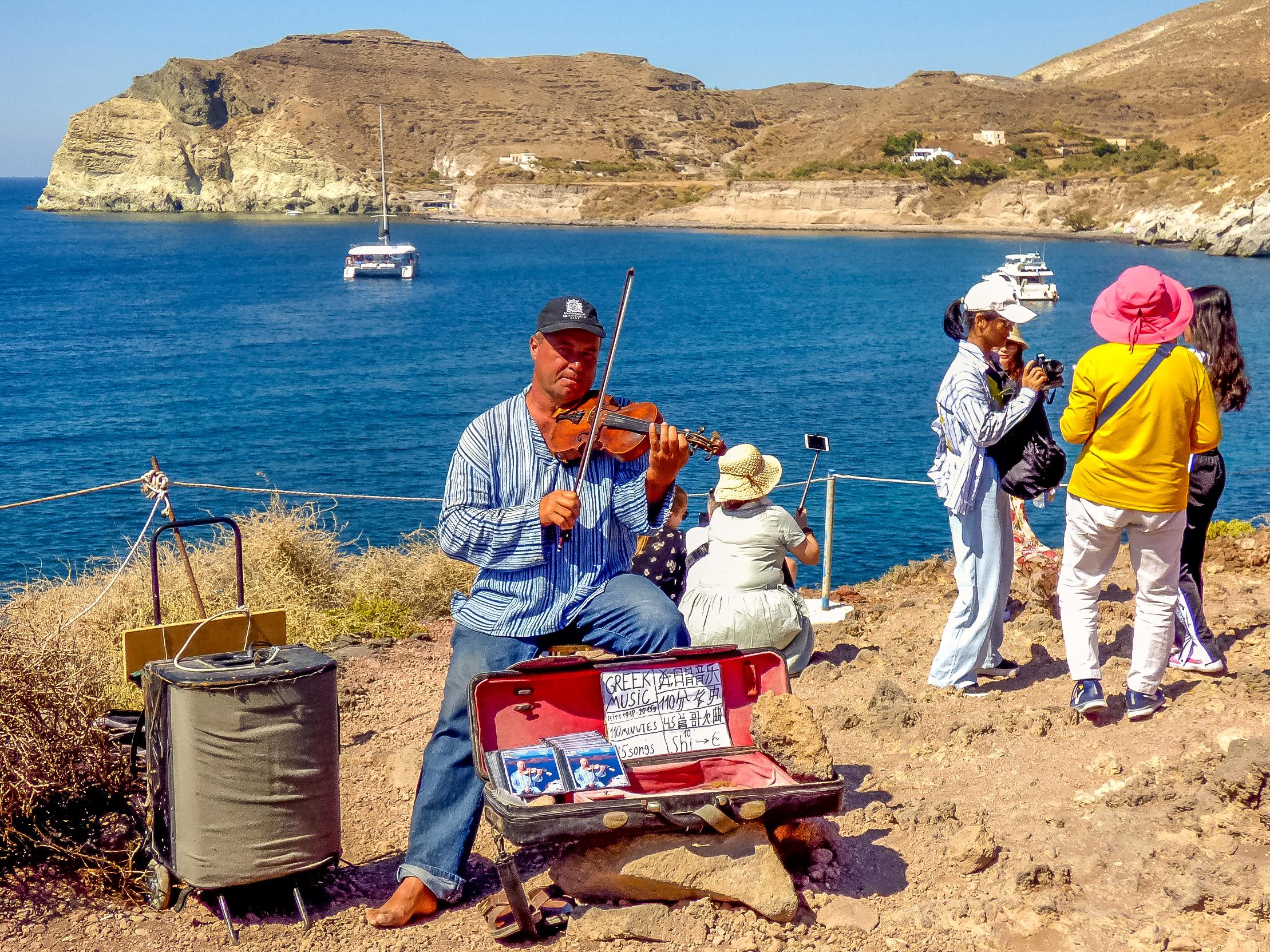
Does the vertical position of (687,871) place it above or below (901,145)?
below

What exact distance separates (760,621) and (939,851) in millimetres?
1634

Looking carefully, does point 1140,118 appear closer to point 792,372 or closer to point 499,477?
point 792,372

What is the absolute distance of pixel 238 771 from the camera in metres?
3.92

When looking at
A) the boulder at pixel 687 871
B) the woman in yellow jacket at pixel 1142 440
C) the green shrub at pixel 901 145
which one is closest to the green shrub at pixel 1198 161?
the green shrub at pixel 901 145

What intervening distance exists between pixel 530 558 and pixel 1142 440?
2791 millimetres

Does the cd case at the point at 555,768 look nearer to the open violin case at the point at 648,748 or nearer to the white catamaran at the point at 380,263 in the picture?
the open violin case at the point at 648,748

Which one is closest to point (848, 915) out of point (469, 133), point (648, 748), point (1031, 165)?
point (648, 748)

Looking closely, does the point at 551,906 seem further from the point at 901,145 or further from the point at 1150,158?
the point at 901,145

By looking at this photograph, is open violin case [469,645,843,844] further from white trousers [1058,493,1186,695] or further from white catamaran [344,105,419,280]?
white catamaran [344,105,419,280]

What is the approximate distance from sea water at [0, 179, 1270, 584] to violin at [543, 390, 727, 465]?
249 inches

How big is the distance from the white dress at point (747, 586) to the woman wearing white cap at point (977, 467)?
797 millimetres

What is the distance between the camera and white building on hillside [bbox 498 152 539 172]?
167625 millimetres

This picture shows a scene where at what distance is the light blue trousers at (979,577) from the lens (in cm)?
599

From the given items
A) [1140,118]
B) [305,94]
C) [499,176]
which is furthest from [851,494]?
[305,94]
